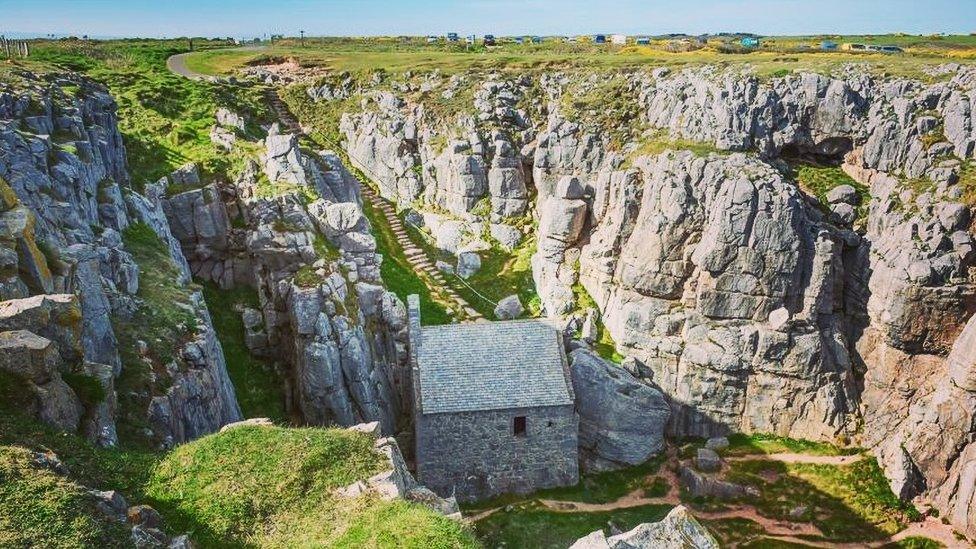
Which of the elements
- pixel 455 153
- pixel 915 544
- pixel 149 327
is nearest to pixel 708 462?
pixel 915 544

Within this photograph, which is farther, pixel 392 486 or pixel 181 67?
pixel 181 67

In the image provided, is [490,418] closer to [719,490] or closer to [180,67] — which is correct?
[719,490]

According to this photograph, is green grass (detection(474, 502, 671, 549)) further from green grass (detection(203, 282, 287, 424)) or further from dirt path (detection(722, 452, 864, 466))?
green grass (detection(203, 282, 287, 424))

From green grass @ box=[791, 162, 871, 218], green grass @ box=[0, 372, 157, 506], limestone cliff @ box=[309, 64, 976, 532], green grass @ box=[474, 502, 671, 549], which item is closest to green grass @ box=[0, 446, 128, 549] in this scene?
green grass @ box=[0, 372, 157, 506]

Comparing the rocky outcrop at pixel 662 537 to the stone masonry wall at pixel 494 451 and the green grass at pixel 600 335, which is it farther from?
the green grass at pixel 600 335

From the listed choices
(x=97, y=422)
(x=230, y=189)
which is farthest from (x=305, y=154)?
(x=97, y=422)

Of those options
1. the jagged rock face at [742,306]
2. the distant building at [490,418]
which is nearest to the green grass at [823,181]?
the jagged rock face at [742,306]
